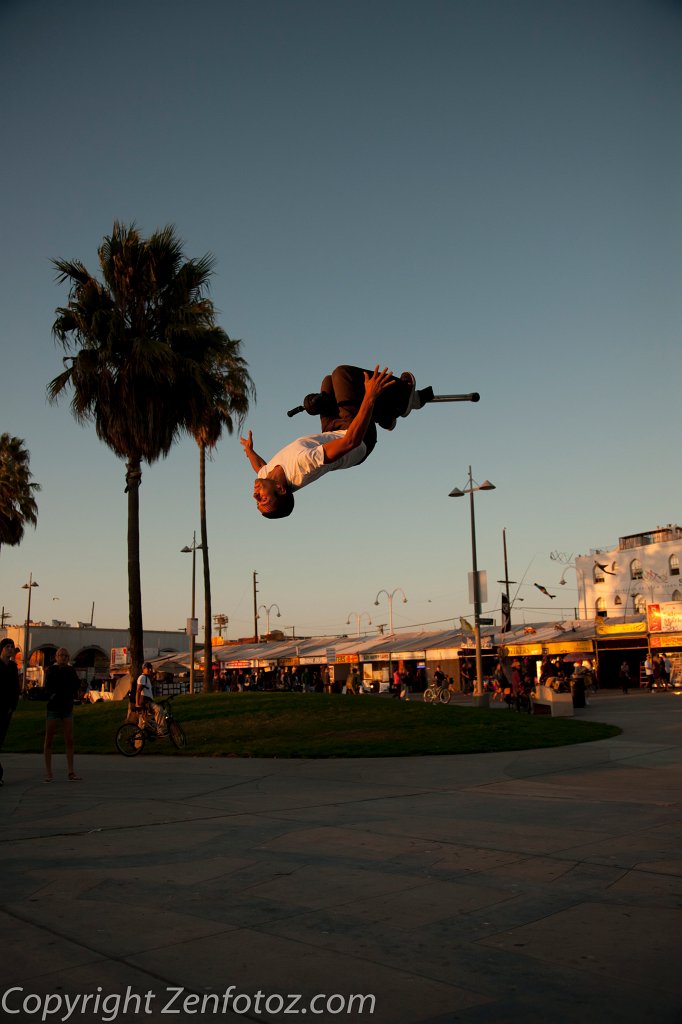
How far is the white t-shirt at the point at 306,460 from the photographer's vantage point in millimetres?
6031

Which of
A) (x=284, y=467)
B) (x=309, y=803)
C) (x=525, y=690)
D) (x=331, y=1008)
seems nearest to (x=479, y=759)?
(x=309, y=803)

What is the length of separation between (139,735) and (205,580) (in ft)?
54.3

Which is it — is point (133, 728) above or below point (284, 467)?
below

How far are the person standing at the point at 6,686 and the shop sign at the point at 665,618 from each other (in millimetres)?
33200

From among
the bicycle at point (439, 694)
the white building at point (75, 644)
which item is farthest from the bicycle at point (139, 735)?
the white building at point (75, 644)

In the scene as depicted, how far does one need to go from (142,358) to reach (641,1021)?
76.3 ft

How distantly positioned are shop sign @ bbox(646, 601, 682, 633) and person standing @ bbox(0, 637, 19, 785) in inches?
1307

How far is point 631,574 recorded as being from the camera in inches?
2269

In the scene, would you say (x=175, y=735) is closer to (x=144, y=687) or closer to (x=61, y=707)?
(x=144, y=687)

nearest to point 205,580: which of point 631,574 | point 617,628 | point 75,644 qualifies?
point 617,628

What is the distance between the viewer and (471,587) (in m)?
28.2

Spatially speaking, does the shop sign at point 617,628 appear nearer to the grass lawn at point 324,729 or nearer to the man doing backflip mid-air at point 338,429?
the grass lawn at point 324,729

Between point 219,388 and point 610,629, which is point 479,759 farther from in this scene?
point 610,629

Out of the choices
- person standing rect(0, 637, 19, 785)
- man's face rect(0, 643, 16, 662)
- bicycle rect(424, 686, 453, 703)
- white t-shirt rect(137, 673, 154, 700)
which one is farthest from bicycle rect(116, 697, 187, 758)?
bicycle rect(424, 686, 453, 703)
